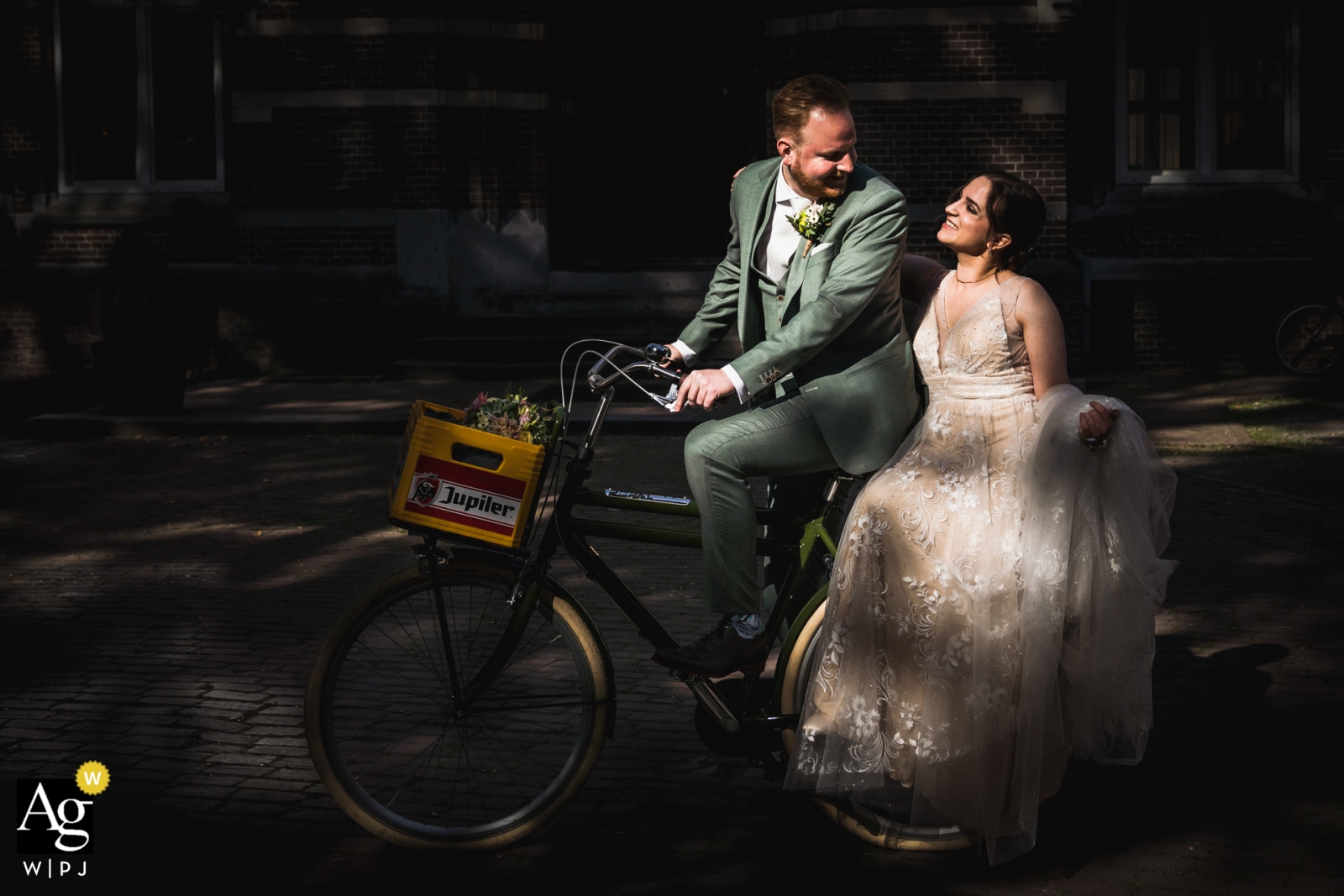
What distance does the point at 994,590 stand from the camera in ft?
12.6

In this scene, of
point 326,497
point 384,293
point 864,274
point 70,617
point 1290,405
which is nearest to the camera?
point 864,274

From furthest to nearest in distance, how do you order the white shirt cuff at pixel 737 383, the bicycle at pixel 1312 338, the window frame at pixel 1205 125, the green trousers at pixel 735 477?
the window frame at pixel 1205 125
the bicycle at pixel 1312 338
the green trousers at pixel 735 477
the white shirt cuff at pixel 737 383

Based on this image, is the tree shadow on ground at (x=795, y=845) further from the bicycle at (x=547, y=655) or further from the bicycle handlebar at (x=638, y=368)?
the bicycle handlebar at (x=638, y=368)

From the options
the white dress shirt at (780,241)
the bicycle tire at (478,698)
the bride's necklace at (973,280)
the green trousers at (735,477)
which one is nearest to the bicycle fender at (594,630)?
the bicycle tire at (478,698)

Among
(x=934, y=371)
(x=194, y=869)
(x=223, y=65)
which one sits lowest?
(x=194, y=869)

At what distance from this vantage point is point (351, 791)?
3.90m

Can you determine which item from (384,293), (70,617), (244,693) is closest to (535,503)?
(244,693)

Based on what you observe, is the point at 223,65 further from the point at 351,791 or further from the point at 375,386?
the point at 351,791

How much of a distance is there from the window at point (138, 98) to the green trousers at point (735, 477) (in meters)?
14.4

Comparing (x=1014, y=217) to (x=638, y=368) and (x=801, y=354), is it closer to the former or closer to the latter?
(x=801, y=354)

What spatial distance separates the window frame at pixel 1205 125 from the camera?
15898 millimetres

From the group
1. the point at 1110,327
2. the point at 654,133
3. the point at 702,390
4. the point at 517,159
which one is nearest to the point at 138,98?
the point at 517,159

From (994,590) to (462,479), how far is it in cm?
142

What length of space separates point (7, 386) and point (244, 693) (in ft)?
39.9
